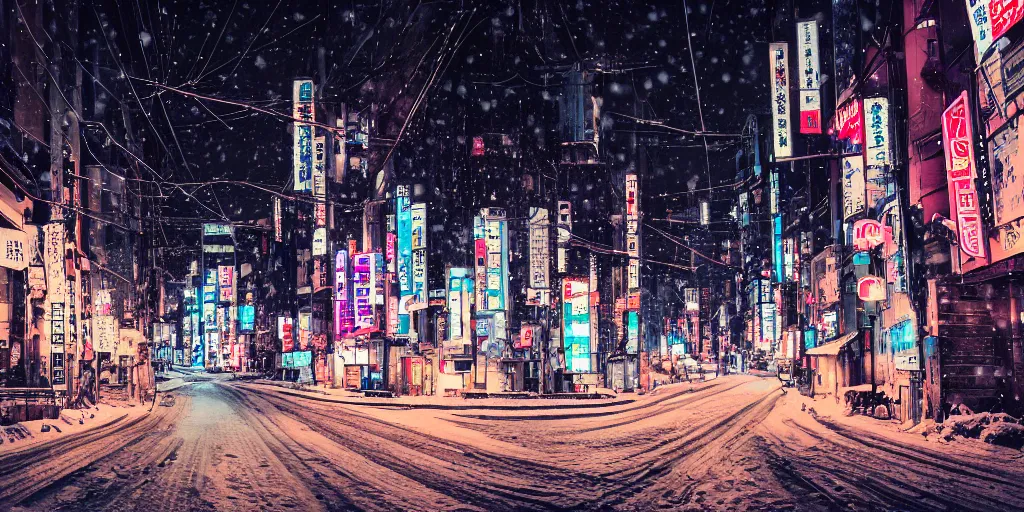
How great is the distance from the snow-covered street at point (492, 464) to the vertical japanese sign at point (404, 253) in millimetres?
9074

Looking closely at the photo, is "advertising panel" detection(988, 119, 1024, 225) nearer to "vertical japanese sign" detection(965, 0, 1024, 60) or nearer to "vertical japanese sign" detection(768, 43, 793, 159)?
"vertical japanese sign" detection(965, 0, 1024, 60)

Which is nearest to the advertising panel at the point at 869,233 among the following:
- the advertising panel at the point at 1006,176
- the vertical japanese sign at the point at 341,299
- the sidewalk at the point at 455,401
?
the advertising panel at the point at 1006,176

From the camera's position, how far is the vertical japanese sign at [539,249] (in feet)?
54.3

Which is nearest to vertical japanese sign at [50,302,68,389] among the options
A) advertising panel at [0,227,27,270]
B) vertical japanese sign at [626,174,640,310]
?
advertising panel at [0,227,27,270]

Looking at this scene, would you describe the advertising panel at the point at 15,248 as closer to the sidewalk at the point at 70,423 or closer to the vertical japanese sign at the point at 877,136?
the sidewalk at the point at 70,423

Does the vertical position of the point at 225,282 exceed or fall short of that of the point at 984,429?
it exceeds it

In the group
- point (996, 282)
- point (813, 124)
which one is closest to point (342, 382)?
point (813, 124)

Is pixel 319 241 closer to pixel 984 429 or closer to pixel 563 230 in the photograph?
pixel 563 230

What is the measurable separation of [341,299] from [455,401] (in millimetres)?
5609

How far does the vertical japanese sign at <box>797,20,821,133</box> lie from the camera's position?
933cm

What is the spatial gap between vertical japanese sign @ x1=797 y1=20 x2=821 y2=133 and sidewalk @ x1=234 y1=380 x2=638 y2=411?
A: 5918mm

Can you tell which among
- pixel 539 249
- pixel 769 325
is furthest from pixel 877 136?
pixel 769 325

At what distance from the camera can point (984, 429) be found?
25.6 feet

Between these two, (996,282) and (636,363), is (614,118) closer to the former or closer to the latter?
(996,282)
